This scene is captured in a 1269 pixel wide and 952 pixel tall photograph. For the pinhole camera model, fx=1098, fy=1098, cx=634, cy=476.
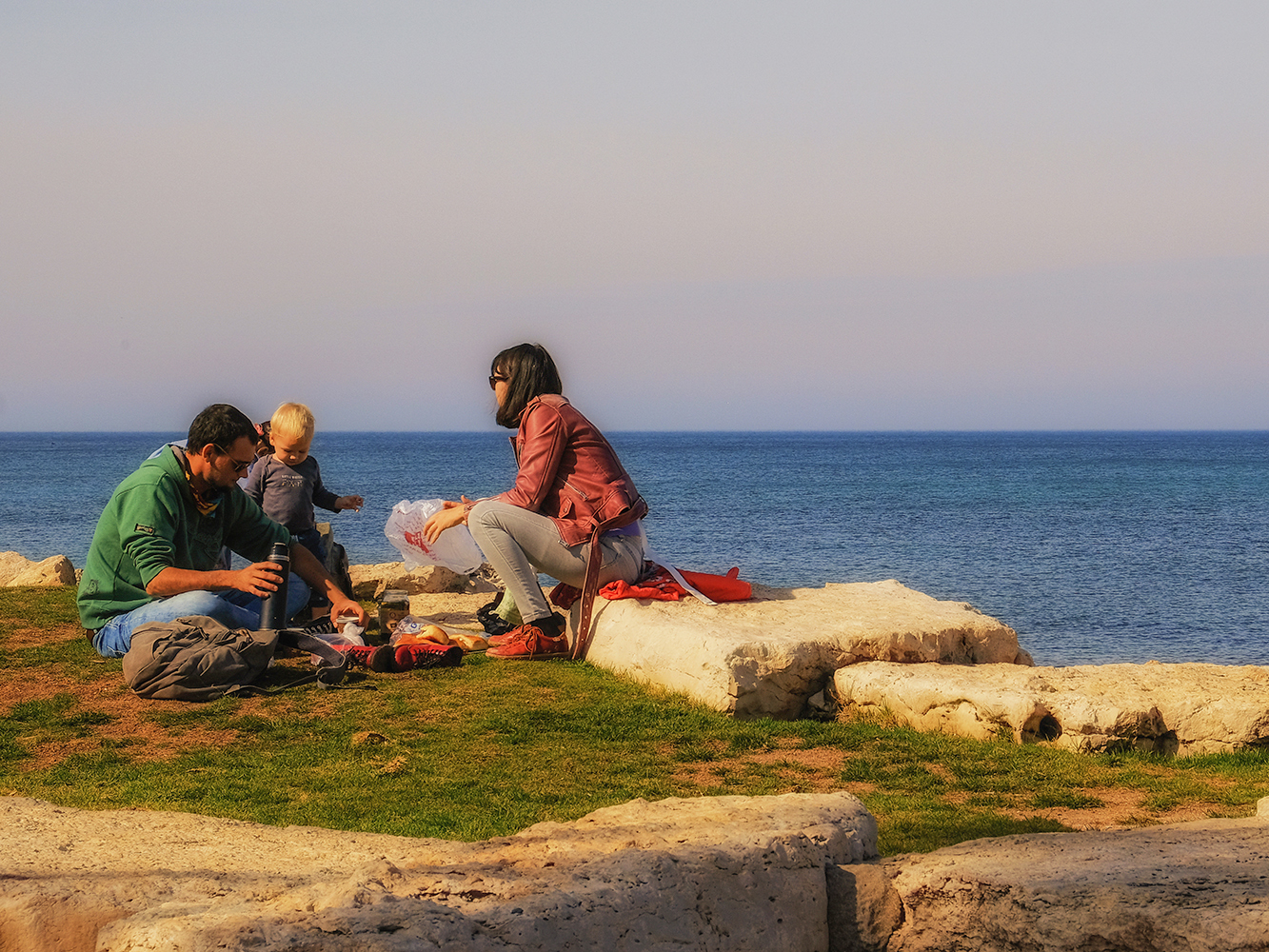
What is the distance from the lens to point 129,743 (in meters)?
5.40

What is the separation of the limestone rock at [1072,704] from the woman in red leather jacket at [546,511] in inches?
67.1

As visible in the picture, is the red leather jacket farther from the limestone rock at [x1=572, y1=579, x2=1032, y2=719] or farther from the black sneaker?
the black sneaker

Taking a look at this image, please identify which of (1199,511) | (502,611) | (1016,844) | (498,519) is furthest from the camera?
(1199,511)

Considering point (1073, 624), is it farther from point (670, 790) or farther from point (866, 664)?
point (670, 790)

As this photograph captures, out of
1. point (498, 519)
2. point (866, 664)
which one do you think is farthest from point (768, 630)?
point (498, 519)

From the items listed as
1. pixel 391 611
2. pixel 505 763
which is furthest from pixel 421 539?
pixel 505 763

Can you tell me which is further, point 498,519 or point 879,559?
point 879,559

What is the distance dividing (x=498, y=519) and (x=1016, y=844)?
4110 millimetres

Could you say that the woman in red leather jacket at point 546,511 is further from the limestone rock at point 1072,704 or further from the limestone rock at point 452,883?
the limestone rock at point 452,883

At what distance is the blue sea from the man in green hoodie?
9510 mm

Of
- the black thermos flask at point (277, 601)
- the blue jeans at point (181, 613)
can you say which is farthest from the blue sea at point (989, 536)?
the blue jeans at point (181, 613)

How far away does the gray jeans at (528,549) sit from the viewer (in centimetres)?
693

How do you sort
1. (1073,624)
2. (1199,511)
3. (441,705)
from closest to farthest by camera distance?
(441,705) < (1073,624) < (1199,511)

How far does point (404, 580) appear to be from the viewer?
1081 centimetres
